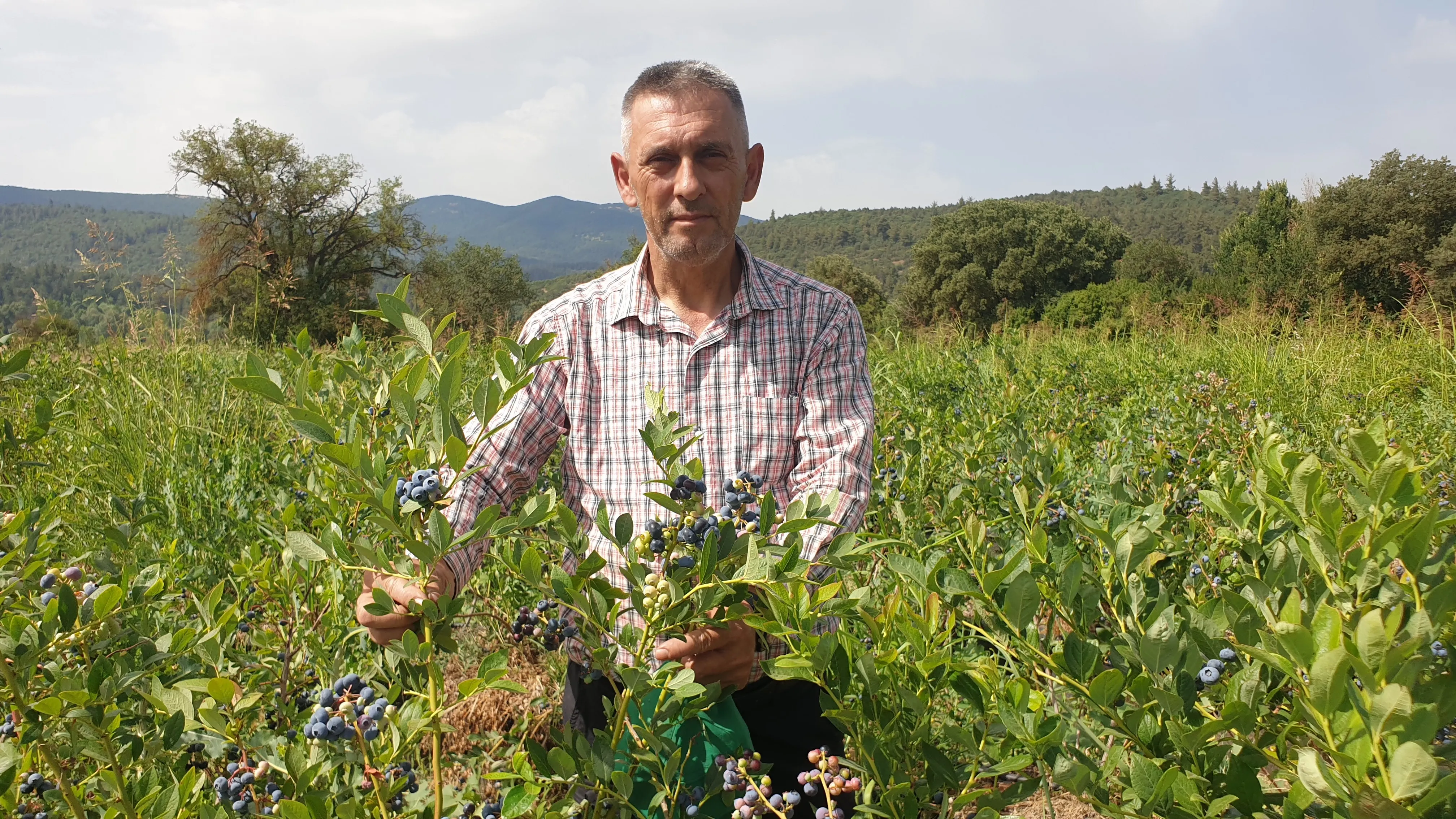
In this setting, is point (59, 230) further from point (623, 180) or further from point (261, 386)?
point (261, 386)

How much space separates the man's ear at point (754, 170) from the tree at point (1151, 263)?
5751 centimetres

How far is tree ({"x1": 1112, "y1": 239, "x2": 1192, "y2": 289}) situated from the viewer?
5581 centimetres

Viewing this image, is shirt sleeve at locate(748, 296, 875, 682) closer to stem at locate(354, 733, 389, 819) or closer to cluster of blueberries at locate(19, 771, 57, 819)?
stem at locate(354, 733, 389, 819)

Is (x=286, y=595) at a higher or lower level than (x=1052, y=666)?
lower

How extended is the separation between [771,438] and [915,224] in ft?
380

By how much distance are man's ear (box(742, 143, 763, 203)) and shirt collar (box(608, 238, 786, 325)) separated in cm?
18

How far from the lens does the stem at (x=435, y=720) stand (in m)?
0.94

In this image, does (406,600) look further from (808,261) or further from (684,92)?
(808,261)

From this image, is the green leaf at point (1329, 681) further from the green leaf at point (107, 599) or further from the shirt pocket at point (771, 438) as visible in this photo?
the shirt pocket at point (771, 438)

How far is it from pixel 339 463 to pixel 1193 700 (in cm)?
91

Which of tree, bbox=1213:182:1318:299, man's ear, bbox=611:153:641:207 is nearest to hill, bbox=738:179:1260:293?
tree, bbox=1213:182:1318:299

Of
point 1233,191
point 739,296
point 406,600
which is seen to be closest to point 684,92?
point 739,296

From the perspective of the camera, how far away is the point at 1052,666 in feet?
3.01

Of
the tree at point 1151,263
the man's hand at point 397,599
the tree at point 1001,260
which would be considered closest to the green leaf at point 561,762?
the man's hand at point 397,599
